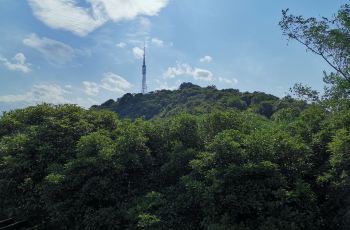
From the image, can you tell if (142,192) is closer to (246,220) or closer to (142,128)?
(142,128)

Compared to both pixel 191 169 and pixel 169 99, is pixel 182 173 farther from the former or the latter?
pixel 169 99

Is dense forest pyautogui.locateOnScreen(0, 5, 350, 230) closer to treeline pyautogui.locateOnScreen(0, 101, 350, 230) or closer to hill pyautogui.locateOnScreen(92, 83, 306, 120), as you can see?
treeline pyautogui.locateOnScreen(0, 101, 350, 230)

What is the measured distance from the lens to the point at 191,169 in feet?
29.4

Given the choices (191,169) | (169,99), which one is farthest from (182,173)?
(169,99)

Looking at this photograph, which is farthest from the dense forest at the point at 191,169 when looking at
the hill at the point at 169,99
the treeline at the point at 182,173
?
the hill at the point at 169,99

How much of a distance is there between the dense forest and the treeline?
2 centimetres

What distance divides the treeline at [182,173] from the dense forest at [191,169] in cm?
2

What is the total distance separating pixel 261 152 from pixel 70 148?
4.84 meters

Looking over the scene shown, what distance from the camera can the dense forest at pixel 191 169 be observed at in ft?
25.1

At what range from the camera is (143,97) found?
71.1 metres

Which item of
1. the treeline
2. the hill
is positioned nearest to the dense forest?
the treeline

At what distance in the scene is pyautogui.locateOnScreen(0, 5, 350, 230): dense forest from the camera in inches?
301

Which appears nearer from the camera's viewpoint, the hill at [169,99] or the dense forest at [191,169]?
the dense forest at [191,169]

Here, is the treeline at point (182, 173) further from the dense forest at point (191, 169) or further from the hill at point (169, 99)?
the hill at point (169, 99)
